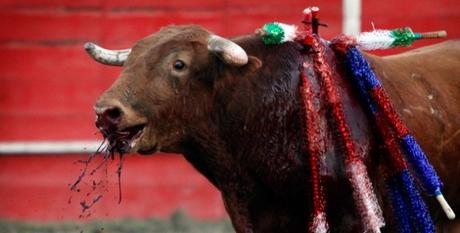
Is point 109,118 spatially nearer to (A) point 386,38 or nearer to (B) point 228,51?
(B) point 228,51

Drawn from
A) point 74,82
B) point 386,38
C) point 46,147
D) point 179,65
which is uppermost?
point 179,65

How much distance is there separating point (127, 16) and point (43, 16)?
19.4 inches

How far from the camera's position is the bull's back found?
4938mm

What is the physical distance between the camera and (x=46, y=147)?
24.3 ft

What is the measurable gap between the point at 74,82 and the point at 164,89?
3085 mm

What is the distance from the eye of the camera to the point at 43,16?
751cm

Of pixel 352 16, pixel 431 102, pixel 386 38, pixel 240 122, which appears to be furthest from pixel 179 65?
pixel 352 16

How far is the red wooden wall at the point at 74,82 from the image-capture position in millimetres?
7449

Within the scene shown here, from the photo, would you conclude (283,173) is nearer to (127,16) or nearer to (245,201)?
(245,201)

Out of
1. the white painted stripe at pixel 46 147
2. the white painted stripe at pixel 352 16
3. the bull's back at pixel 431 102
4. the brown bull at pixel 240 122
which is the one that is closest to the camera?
the brown bull at pixel 240 122

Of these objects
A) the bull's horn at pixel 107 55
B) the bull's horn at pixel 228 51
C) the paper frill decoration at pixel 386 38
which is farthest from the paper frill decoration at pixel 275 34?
the bull's horn at pixel 107 55

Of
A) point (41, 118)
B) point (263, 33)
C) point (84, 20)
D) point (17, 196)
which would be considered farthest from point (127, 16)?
point (263, 33)

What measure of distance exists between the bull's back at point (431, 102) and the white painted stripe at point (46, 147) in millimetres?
2592

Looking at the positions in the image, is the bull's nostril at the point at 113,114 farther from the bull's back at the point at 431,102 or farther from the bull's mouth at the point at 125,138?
the bull's back at the point at 431,102
